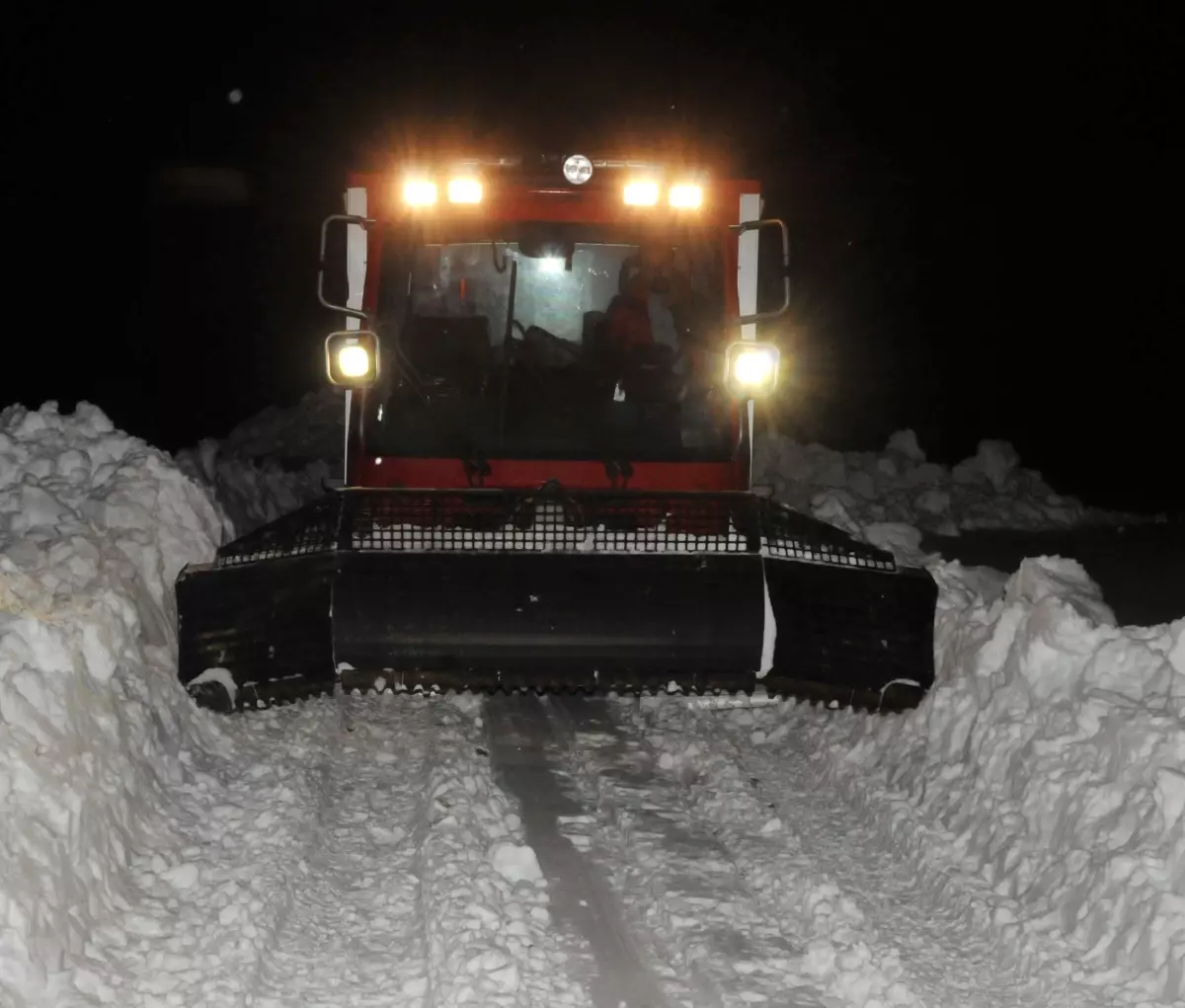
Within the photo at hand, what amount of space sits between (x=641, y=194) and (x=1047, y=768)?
11.4ft

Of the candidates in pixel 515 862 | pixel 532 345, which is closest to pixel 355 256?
pixel 532 345

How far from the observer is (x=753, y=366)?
7395mm

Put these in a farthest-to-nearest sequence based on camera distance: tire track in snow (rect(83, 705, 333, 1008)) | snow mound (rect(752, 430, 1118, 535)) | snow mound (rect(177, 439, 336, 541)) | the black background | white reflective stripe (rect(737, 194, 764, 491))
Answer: the black background
snow mound (rect(752, 430, 1118, 535))
snow mound (rect(177, 439, 336, 541))
white reflective stripe (rect(737, 194, 764, 491))
tire track in snow (rect(83, 705, 333, 1008))

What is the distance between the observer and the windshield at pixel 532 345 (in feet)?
24.1

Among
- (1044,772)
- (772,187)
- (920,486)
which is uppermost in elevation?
(772,187)

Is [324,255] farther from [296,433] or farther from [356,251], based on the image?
[296,433]

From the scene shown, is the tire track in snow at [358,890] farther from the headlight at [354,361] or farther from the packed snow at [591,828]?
the headlight at [354,361]

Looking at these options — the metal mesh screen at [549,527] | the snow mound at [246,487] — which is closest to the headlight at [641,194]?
the metal mesh screen at [549,527]

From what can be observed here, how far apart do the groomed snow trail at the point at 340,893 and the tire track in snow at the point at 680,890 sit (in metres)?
0.33

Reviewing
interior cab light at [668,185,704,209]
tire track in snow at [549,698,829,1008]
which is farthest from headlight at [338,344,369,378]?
tire track in snow at [549,698,829,1008]

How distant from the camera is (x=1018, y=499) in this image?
642 inches

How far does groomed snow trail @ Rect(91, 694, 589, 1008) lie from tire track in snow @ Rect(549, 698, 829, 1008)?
0.33m

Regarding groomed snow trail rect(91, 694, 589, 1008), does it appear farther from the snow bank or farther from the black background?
the black background

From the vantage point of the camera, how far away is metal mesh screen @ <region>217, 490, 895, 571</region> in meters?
6.63
